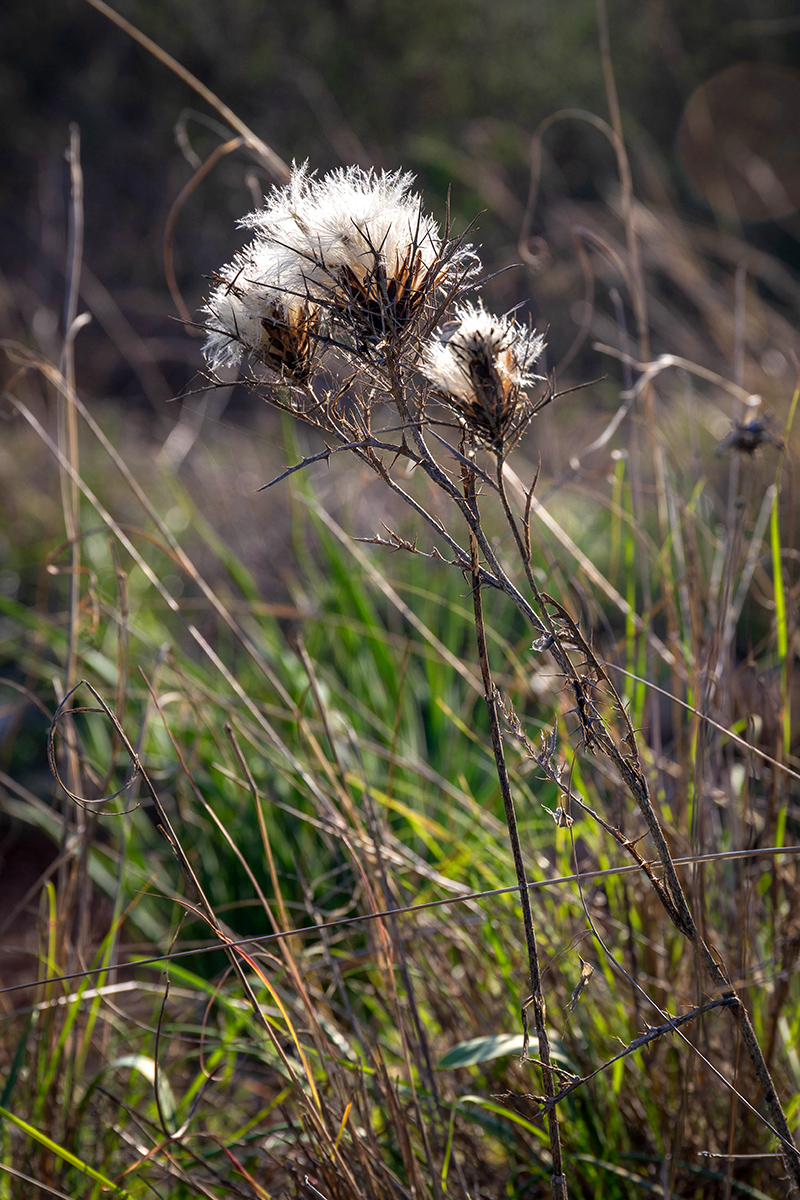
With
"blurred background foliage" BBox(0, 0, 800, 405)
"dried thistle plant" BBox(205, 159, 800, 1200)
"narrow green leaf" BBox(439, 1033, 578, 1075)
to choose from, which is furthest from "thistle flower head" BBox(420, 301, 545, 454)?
"blurred background foliage" BBox(0, 0, 800, 405)

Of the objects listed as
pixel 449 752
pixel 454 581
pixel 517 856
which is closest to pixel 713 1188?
pixel 517 856

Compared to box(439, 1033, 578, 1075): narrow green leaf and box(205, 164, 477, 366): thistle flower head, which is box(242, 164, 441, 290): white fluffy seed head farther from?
box(439, 1033, 578, 1075): narrow green leaf

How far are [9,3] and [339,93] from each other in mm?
3176

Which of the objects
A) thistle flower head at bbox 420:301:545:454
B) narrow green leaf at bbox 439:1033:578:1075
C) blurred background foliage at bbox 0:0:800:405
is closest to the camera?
thistle flower head at bbox 420:301:545:454

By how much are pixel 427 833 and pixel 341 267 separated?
3.03ft

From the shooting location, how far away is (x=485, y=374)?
435 mm

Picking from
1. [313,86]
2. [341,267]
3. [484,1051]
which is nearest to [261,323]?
[341,267]

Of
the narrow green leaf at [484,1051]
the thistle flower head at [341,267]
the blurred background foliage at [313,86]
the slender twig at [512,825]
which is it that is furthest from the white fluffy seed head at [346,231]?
the blurred background foliage at [313,86]

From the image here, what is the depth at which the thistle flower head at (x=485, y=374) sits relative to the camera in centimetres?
44

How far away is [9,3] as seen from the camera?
812cm

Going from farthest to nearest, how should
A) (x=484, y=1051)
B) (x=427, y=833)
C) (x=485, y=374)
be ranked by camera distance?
(x=427, y=833) → (x=484, y=1051) → (x=485, y=374)

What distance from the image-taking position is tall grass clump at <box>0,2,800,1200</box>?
0.48 metres

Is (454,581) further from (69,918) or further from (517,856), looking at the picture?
(517,856)

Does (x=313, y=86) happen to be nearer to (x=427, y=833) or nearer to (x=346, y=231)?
(x=427, y=833)
